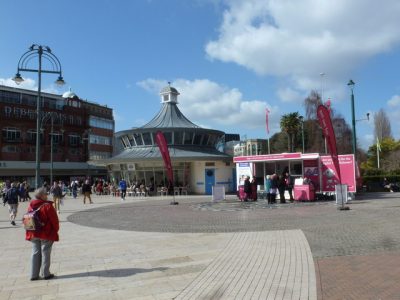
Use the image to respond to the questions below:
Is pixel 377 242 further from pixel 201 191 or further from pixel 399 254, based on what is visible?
pixel 201 191

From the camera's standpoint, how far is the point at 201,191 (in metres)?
38.5

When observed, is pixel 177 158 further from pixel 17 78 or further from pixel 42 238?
pixel 42 238

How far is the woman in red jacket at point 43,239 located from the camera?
772cm

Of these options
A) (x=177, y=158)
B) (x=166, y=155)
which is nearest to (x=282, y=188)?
(x=166, y=155)

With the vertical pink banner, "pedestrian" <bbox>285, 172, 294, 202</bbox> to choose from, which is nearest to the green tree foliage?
the vertical pink banner

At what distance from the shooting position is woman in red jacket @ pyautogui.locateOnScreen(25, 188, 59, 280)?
7723 mm

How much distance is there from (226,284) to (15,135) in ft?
225

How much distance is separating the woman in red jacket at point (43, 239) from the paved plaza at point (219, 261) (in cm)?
23

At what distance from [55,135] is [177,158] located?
4581 cm

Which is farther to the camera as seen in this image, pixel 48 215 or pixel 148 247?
pixel 148 247

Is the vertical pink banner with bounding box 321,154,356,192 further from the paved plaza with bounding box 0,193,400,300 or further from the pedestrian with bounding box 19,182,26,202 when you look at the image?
the pedestrian with bounding box 19,182,26,202

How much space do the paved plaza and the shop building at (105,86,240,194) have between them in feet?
74.7

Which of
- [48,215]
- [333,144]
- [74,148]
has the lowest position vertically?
[48,215]

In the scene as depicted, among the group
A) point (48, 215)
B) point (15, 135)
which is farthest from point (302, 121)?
point (48, 215)
